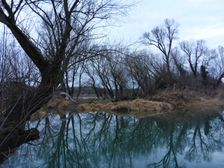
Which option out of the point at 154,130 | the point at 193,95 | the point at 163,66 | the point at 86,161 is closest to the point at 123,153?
the point at 86,161

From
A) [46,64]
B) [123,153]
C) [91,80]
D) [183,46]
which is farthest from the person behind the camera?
[183,46]

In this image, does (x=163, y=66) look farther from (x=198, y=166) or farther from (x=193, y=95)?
(x=198, y=166)

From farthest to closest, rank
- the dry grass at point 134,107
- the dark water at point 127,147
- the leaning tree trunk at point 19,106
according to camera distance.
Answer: the dry grass at point 134,107, the dark water at point 127,147, the leaning tree trunk at point 19,106

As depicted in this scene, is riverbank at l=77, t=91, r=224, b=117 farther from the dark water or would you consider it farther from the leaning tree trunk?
the leaning tree trunk

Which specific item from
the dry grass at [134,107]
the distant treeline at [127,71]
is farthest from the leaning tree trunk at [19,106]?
the dry grass at [134,107]

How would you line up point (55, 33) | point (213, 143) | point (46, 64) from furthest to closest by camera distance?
1. point (213, 143)
2. point (55, 33)
3. point (46, 64)

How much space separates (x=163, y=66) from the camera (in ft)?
145

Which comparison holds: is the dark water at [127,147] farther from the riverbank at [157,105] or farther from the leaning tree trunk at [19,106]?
the riverbank at [157,105]

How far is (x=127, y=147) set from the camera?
44.2ft

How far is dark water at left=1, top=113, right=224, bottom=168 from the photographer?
34.7ft

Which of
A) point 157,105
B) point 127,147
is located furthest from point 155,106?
point 127,147

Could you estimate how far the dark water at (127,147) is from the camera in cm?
A: 1059

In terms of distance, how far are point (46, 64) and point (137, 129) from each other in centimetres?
1049

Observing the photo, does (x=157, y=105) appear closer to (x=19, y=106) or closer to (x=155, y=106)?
(x=155, y=106)
